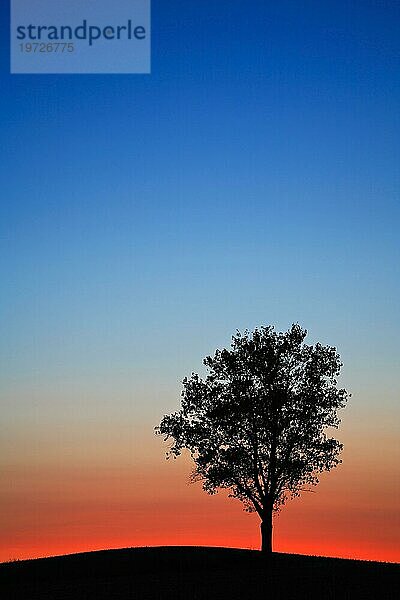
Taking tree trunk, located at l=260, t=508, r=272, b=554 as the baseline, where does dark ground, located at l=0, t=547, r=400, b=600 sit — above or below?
below

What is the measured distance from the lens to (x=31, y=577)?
221 feet

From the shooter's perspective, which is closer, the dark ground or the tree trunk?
the dark ground

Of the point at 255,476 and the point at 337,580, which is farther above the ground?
the point at 255,476

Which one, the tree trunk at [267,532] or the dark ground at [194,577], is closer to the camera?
the dark ground at [194,577]

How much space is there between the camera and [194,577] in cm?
6266

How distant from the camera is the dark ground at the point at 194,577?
2254 inches

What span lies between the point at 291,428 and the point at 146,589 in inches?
730

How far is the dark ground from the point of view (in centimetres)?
5725

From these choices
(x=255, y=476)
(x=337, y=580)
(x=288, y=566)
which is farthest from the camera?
(x=255, y=476)

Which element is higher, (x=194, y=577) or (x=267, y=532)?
(x=267, y=532)

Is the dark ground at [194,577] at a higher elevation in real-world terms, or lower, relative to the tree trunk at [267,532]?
lower

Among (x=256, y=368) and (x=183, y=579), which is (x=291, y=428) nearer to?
(x=256, y=368)

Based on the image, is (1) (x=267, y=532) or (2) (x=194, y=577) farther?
(1) (x=267, y=532)

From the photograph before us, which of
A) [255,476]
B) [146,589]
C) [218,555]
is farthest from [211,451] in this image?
[146,589]
